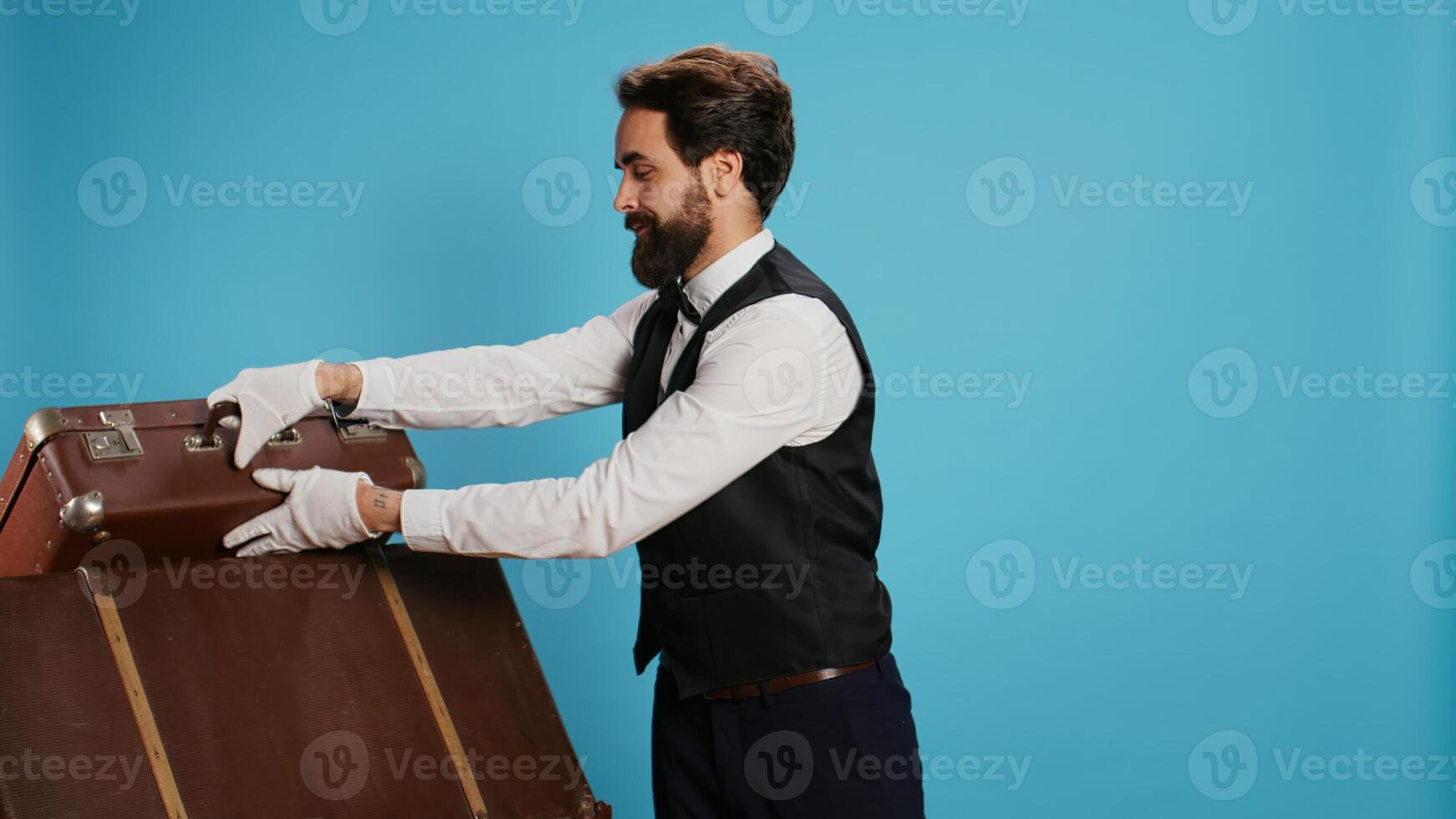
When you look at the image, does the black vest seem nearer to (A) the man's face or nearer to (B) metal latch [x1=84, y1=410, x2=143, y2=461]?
(A) the man's face

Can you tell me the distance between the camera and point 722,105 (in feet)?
8.00

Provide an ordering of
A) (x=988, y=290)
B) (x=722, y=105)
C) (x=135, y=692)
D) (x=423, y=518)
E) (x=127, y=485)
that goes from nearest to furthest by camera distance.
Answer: (x=135, y=692)
(x=127, y=485)
(x=423, y=518)
(x=722, y=105)
(x=988, y=290)

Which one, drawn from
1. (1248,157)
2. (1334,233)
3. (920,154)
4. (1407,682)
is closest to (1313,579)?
(1407,682)

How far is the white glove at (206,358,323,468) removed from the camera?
2223 mm

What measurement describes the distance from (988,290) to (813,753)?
2144 mm

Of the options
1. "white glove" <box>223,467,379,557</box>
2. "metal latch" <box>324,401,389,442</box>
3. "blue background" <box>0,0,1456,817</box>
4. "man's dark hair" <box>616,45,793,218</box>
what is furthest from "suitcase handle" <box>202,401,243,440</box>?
"blue background" <box>0,0,1456,817</box>

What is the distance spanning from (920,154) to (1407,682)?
2.34 metres

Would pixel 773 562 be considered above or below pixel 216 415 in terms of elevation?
below

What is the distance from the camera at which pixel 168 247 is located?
3.81 meters

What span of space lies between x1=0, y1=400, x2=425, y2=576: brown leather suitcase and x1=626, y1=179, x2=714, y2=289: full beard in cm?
73

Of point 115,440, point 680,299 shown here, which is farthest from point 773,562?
point 115,440

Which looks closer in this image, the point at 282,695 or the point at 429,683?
the point at 282,695

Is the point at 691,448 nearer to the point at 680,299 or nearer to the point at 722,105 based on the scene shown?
the point at 680,299

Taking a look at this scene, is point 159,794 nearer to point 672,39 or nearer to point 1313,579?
point 672,39
